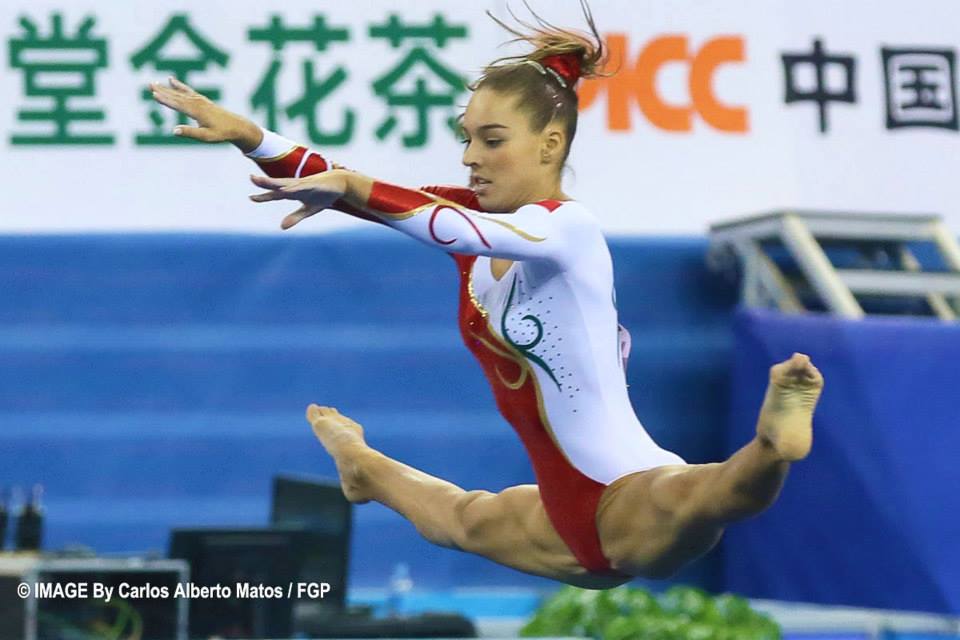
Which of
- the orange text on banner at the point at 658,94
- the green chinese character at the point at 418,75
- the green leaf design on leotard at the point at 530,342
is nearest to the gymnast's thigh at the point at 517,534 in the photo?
the green leaf design on leotard at the point at 530,342

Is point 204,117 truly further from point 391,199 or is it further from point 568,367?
point 568,367

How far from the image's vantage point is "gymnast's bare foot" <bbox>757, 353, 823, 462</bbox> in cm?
258

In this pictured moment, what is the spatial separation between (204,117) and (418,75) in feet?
10.5

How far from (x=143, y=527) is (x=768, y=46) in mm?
2785

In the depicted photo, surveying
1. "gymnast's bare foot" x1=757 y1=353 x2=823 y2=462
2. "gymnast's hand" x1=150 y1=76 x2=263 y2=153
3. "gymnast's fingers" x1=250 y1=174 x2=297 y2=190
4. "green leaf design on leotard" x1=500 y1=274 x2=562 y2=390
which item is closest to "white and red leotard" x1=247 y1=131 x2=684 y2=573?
"green leaf design on leotard" x1=500 y1=274 x2=562 y2=390

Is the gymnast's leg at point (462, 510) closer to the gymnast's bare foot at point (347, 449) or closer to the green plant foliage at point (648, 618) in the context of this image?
the gymnast's bare foot at point (347, 449)

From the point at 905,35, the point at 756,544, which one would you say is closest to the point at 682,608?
the point at 756,544

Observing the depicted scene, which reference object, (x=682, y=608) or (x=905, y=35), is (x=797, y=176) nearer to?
(x=905, y=35)

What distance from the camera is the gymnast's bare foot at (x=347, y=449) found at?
3.44 meters

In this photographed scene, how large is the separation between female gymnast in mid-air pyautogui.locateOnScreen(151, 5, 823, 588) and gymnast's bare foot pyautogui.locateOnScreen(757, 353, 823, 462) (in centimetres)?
6

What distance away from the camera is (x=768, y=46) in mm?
6039

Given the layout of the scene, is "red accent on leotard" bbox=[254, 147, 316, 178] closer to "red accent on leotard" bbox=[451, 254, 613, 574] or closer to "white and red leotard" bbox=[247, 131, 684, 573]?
"white and red leotard" bbox=[247, 131, 684, 573]

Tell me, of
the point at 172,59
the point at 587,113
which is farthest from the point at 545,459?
the point at 172,59

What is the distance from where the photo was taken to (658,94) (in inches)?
235
